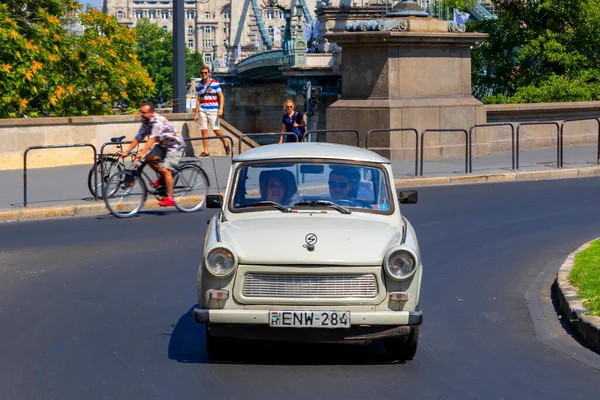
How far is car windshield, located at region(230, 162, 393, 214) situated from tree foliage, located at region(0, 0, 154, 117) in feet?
63.5

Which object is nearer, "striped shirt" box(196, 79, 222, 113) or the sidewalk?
the sidewalk

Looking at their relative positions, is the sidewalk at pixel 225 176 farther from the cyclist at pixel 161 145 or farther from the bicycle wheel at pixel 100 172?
the cyclist at pixel 161 145

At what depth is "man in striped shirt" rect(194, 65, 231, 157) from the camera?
23.6 meters

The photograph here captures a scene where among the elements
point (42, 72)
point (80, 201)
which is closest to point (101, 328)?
point (80, 201)

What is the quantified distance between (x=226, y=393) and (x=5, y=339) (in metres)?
2.31

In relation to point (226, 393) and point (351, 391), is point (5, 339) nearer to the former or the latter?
point (226, 393)

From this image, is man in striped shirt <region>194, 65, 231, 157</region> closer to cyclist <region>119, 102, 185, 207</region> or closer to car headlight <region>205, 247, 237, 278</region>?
cyclist <region>119, 102, 185, 207</region>

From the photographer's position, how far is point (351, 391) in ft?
A: 22.8

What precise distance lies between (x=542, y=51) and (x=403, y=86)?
12.1 meters

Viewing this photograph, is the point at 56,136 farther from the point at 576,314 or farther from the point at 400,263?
the point at 400,263

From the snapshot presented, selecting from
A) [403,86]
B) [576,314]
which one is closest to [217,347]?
[576,314]

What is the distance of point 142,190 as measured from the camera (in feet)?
53.1

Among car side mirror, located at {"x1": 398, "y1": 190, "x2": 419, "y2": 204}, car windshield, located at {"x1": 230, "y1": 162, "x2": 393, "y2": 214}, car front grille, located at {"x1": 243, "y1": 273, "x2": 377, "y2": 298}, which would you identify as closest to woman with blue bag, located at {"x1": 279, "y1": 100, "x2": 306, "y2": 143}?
car side mirror, located at {"x1": 398, "y1": 190, "x2": 419, "y2": 204}

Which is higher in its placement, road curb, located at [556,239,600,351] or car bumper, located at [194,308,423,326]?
car bumper, located at [194,308,423,326]
